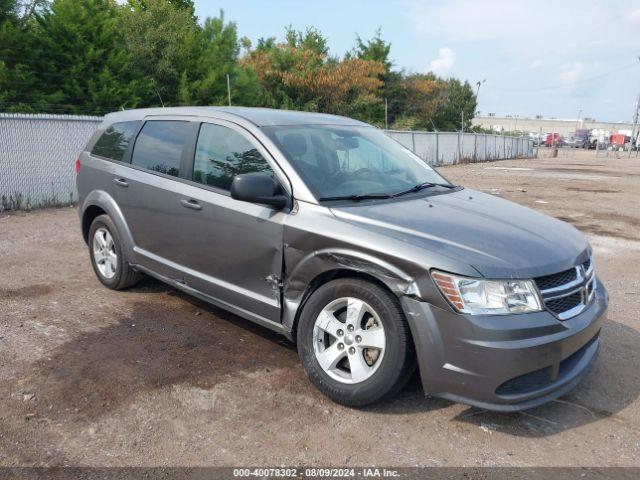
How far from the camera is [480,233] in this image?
3322 millimetres

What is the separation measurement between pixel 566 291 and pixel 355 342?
4.04 ft

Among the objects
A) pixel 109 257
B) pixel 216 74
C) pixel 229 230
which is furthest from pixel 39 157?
pixel 216 74

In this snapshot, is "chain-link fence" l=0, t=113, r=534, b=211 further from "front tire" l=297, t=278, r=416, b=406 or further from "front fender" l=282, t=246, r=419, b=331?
"front tire" l=297, t=278, r=416, b=406

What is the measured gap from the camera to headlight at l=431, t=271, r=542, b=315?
292 centimetres

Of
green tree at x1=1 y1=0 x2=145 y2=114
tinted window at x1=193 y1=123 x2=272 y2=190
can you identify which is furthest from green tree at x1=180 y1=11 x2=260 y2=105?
tinted window at x1=193 y1=123 x2=272 y2=190

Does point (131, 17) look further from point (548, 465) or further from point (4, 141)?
point (548, 465)

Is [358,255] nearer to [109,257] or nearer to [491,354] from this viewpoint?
[491,354]

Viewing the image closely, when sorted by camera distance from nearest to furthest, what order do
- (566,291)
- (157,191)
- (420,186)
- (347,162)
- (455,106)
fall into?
(566,291)
(347,162)
(420,186)
(157,191)
(455,106)

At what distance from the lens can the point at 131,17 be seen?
79.4 feet

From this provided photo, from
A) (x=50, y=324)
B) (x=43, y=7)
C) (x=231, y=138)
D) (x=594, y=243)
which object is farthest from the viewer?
(x=43, y=7)

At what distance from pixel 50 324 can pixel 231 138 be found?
2164mm

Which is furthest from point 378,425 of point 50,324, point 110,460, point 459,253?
point 50,324

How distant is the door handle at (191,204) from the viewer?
4.17 meters

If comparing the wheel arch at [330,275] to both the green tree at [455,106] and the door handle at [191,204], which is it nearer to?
the door handle at [191,204]
